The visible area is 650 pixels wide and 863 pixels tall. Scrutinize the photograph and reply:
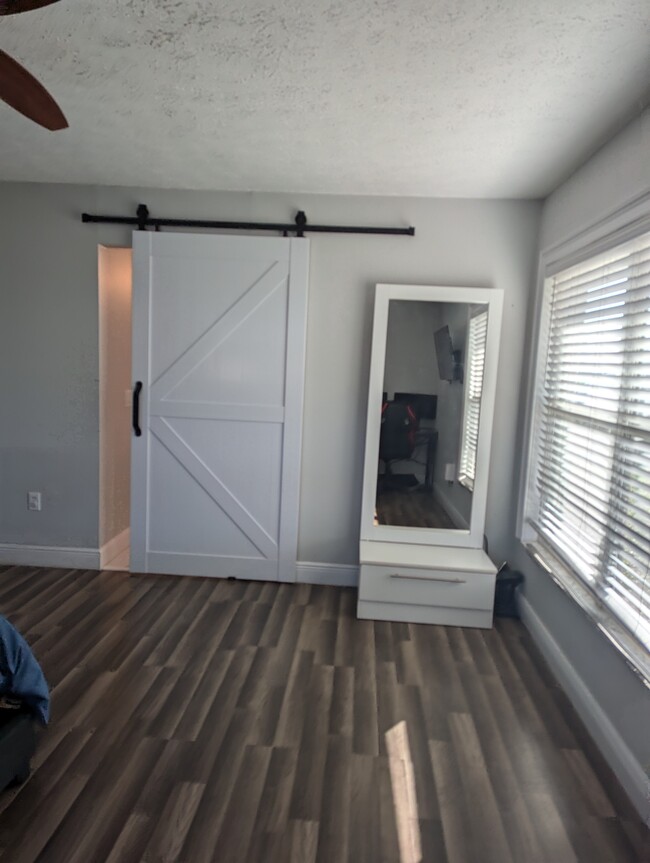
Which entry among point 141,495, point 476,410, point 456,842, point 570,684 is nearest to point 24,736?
point 456,842


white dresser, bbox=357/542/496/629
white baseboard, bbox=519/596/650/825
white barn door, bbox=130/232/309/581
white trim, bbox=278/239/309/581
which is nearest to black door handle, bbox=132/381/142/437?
white barn door, bbox=130/232/309/581

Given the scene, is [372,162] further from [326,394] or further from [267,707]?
[267,707]

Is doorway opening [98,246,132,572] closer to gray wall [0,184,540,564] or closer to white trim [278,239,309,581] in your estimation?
gray wall [0,184,540,564]

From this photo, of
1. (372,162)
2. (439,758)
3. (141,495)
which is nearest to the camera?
(439,758)

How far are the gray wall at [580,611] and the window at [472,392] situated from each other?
0.56 m

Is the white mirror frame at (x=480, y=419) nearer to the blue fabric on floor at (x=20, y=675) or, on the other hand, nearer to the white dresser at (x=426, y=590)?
the white dresser at (x=426, y=590)

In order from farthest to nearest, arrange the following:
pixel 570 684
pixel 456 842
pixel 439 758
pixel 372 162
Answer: pixel 372 162 < pixel 570 684 < pixel 439 758 < pixel 456 842

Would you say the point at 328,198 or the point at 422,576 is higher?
the point at 328,198

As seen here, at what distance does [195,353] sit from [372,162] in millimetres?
1526

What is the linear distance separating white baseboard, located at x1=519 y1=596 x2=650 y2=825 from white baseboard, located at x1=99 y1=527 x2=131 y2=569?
107 inches

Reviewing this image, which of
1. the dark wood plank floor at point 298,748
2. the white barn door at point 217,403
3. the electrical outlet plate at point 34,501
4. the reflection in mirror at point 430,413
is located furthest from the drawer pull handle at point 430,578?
the electrical outlet plate at point 34,501

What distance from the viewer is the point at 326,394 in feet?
11.6

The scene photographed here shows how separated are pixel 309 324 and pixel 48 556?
91.3 inches

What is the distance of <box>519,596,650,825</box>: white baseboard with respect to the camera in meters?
1.85
